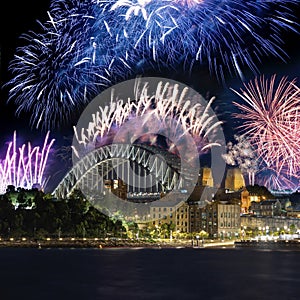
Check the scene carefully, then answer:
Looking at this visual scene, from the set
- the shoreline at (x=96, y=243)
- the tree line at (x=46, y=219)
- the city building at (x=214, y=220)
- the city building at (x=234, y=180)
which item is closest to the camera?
the shoreline at (x=96, y=243)

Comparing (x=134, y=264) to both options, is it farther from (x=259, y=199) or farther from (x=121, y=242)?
(x=259, y=199)

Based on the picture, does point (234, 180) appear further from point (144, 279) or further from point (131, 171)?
point (144, 279)

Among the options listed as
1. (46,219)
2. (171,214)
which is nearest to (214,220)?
(171,214)

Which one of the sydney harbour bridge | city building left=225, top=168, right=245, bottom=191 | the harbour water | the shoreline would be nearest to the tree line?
the shoreline

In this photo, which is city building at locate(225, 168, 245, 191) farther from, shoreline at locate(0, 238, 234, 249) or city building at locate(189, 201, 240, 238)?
shoreline at locate(0, 238, 234, 249)

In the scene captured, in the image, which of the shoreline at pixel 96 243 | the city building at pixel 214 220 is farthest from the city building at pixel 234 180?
the shoreline at pixel 96 243

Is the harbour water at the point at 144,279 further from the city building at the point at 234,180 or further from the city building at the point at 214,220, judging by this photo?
the city building at the point at 234,180
